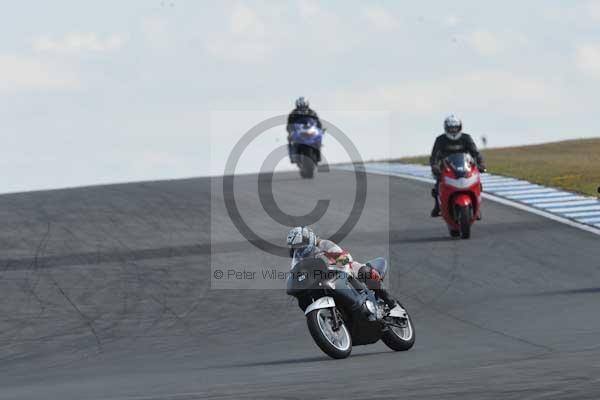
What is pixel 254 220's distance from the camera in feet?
82.8

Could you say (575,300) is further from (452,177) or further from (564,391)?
(564,391)

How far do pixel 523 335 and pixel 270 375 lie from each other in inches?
128

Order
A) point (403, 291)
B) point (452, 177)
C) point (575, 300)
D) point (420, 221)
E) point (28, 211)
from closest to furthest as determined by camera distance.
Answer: point (575, 300) → point (403, 291) → point (452, 177) → point (420, 221) → point (28, 211)

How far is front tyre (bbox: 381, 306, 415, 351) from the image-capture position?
12562 millimetres

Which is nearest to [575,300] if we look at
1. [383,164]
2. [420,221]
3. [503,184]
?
[420,221]

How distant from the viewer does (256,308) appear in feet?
53.9

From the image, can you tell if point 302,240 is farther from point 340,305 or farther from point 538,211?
point 538,211

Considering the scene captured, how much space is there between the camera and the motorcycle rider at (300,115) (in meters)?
30.9

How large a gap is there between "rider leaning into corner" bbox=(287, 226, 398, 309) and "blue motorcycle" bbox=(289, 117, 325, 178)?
18.0m

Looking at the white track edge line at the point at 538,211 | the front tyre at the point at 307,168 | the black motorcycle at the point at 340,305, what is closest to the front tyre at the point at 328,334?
the black motorcycle at the point at 340,305

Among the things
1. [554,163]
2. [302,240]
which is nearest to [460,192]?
[302,240]

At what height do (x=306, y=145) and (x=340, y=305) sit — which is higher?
(x=306, y=145)

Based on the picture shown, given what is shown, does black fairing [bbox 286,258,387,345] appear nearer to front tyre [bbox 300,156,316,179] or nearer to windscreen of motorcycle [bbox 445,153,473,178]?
windscreen of motorcycle [bbox 445,153,473,178]

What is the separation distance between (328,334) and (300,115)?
63.4ft
